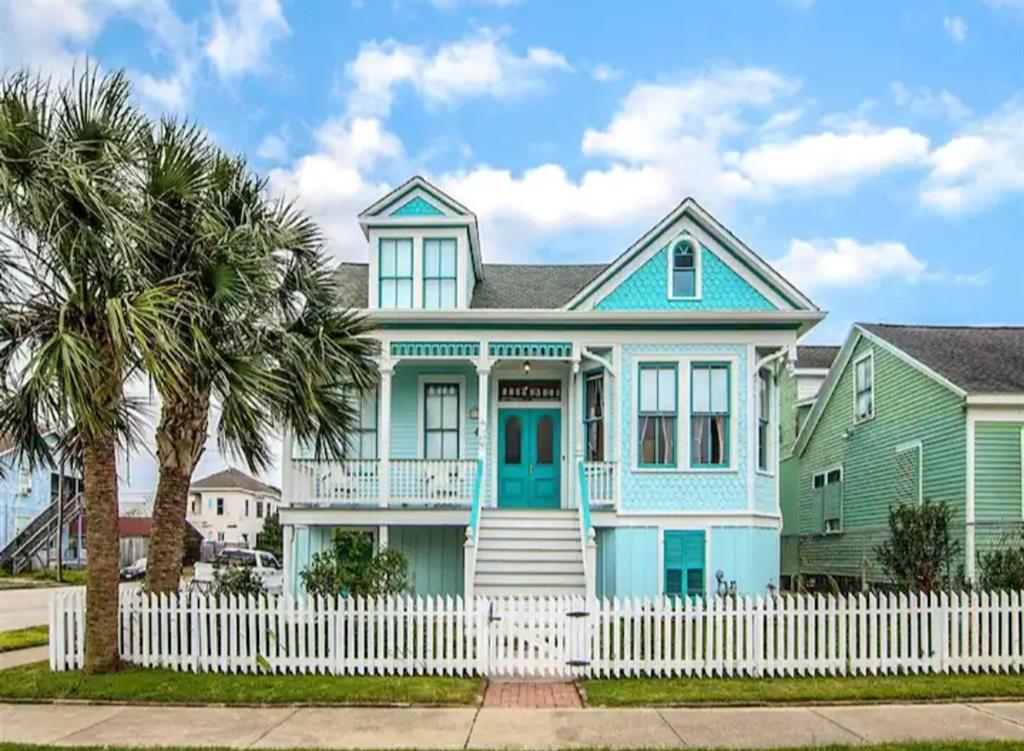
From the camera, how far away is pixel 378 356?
1797 cm

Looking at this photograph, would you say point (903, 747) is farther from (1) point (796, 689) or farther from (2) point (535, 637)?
(2) point (535, 637)

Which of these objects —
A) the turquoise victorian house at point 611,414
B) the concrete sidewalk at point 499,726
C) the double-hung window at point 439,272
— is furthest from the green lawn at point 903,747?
the double-hung window at point 439,272

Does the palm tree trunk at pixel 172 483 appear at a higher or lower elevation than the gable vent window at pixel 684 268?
lower

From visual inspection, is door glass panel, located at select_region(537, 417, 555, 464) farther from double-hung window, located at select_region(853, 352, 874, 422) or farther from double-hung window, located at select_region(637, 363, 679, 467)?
double-hung window, located at select_region(853, 352, 874, 422)

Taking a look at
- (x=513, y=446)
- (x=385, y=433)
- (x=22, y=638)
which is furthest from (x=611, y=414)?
(x=22, y=638)

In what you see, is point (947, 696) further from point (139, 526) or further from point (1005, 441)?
point (139, 526)

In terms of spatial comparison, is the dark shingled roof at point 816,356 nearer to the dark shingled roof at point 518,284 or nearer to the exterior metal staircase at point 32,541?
the dark shingled roof at point 518,284

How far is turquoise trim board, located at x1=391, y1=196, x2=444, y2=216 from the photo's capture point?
61.1ft

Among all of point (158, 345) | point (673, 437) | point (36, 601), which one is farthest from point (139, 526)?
point (158, 345)

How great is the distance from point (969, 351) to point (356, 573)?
13.3 meters

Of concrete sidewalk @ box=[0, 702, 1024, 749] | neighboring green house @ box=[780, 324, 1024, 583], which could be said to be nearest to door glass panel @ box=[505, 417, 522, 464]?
neighboring green house @ box=[780, 324, 1024, 583]

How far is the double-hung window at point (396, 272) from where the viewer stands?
18453 mm

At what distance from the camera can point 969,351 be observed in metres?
20.0

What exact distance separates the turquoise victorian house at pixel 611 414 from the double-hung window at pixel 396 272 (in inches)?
1.0
